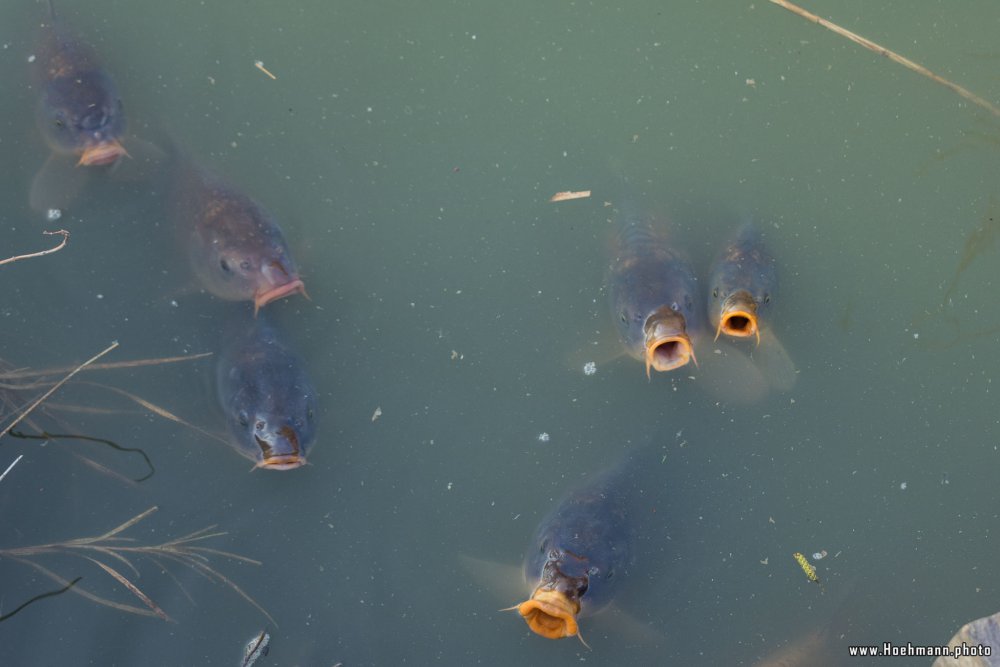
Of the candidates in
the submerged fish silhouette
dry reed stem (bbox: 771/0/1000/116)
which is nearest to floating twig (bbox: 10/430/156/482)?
the submerged fish silhouette

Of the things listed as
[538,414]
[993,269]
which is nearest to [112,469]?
[538,414]

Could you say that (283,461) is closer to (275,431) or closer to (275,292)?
(275,431)

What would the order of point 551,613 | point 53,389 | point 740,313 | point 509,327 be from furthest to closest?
point 509,327 → point 740,313 → point 53,389 → point 551,613

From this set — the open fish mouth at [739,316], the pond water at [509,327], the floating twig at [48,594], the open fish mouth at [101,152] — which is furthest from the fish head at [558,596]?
the open fish mouth at [101,152]

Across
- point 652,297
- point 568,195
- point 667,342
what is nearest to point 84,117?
point 568,195

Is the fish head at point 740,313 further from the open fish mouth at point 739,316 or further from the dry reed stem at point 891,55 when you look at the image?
the dry reed stem at point 891,55

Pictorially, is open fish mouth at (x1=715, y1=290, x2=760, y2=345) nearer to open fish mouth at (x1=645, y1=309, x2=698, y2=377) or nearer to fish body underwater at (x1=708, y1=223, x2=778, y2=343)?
fish body underwater at (x1=708, y1=223, x2=778, y2=343)
